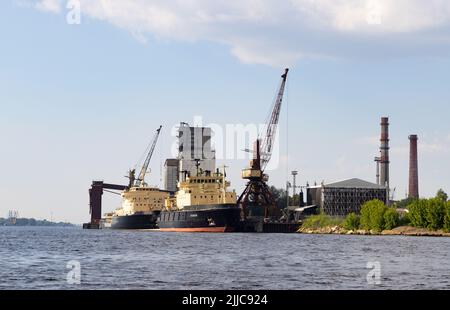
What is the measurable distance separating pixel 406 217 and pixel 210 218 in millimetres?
46194

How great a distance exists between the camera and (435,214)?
154 metres

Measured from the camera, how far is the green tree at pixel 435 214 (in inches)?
6053

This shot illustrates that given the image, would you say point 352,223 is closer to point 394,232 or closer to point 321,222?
point 321,222

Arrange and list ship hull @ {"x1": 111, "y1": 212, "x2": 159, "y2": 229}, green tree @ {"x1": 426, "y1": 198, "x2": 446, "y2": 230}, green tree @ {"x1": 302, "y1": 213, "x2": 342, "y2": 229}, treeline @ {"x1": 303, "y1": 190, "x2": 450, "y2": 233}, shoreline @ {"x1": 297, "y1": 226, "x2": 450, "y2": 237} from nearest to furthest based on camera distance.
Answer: shoreline @ {"x1": 297, "y1": 226, "x2": 450, "y2": 237}
green tree @ {"x1": 426, "y1": 198, "x2": 446, "y2": 230}
treeline @ {"x1": 303, "y1": 190, "x2": 450, "y2": 233}
ship hull @ {"x1": 111, "y1": 212, "x2": 159, "y2": 229}
green tree @ {"x1": 302, "y1": 213, "x2": 342, "y2": 229}

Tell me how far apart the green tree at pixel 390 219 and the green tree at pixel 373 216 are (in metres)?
1.02

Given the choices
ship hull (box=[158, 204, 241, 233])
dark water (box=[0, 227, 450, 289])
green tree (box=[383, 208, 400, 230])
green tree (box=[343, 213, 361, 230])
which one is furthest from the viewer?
green tree (box=[343, 213, 361, 230])

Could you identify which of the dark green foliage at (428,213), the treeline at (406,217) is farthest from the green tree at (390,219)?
the dark green foliage at (428,213)

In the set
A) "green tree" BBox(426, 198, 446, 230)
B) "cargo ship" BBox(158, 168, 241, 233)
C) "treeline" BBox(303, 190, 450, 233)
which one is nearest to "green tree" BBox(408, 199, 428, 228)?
"treeline" BBox(303, 190, 450, 233)

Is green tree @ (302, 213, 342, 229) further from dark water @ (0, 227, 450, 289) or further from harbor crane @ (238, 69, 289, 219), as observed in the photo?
dark water @ (0, 227, 450, 289)

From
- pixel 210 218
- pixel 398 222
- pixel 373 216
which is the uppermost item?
pixel 373 216

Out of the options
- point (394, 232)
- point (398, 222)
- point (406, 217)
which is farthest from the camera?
point (406, 217)

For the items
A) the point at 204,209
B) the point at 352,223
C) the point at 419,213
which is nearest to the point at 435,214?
the point at 419,213

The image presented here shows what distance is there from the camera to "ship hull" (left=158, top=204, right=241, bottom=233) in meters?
153
